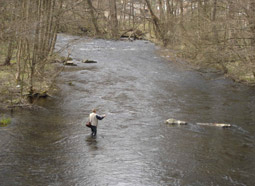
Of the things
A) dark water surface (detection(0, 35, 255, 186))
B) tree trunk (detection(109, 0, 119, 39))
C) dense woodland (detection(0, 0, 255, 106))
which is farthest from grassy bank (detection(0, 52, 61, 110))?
tree trunk (detection(109, 0, 119, 39))

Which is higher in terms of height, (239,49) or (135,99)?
(239,49)

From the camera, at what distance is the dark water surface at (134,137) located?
11.3 meters

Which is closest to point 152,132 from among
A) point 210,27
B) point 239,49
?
point 239,49

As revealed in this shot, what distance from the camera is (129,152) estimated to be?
13.1 meters

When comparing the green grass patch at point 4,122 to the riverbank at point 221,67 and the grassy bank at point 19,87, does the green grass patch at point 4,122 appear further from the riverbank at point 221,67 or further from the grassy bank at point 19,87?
the riverbank at point 221,67

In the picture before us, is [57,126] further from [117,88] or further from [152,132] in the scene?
[117,88]

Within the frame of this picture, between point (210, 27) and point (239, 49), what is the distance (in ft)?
13.3

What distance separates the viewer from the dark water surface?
1130 cm

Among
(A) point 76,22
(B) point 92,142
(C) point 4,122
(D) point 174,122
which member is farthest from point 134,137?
(A) point 76,22

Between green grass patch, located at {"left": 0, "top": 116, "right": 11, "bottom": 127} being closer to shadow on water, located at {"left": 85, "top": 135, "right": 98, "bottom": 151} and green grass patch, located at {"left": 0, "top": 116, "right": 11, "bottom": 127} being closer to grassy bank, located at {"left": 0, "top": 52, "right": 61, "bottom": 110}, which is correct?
grassy bank, located at {"left": 0, "top": 52, "right": 61, "bottom": 110}

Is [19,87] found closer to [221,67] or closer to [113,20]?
[221,67]

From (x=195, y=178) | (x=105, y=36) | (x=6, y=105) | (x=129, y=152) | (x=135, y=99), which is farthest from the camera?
(x=105, y=36)

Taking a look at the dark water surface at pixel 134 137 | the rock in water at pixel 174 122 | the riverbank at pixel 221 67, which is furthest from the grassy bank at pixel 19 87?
the riverbank at pixel 221 67

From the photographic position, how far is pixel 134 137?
14.7 meters
